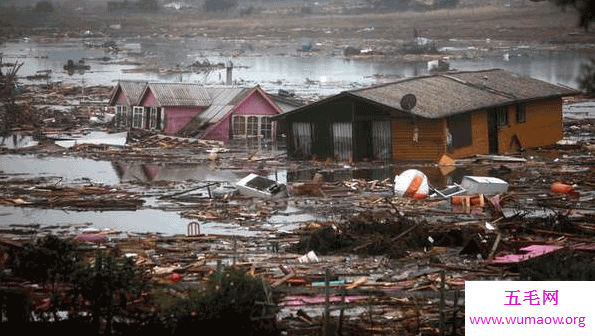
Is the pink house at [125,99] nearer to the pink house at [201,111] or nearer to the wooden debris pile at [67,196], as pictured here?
the pink house at [201,111]

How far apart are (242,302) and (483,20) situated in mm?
95607

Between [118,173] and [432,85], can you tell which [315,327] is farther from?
[432,85]

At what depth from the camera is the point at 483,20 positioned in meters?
106

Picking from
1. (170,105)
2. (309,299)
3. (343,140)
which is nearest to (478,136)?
(343,140)

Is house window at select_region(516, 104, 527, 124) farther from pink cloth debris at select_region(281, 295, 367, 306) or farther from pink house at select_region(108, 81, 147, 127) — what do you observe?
pink cloth debris at select_region(281, 295, 367, 306)

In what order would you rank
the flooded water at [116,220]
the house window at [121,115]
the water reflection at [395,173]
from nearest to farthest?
the flooded water at [116,220] < the water reflection at [395,173] < the house window at [121,115]

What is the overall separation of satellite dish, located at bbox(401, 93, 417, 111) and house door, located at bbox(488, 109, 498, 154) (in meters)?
3.06

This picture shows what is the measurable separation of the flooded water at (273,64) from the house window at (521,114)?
21.1m

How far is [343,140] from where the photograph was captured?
32.7 metres

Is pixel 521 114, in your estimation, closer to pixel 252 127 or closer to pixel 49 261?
pixel 252 127

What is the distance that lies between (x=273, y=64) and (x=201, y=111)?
150 feet

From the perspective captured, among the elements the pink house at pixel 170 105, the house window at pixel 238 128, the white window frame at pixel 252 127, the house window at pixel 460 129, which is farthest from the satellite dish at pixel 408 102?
the pink house at pixel 170 105

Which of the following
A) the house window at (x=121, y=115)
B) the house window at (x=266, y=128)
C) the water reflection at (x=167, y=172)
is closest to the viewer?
the water reflection at (x=167, y=172)

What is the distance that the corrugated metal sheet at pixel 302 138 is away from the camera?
33.3 m
